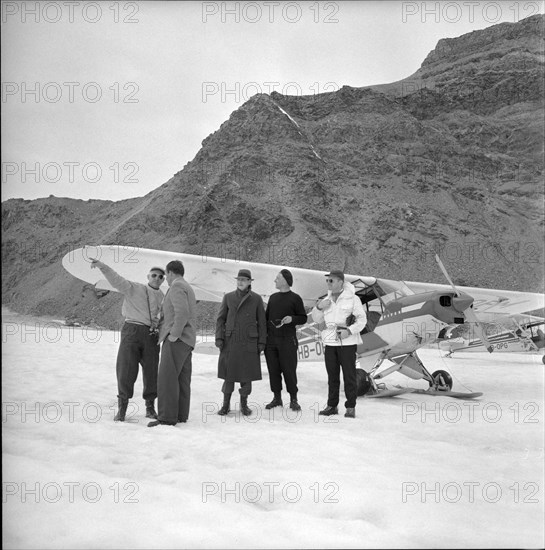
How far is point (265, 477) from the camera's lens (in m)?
3.12

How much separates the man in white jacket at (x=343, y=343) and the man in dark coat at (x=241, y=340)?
81cm

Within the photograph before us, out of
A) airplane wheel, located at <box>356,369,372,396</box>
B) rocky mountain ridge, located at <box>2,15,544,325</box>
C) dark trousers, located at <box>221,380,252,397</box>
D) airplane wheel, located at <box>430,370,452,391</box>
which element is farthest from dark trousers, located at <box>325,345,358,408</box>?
rocky mountain ridge, located at <box>2,15,544,325</box>

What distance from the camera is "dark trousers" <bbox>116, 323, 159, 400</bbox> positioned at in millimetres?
4961

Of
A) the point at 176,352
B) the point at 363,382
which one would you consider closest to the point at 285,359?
the point at 176,352

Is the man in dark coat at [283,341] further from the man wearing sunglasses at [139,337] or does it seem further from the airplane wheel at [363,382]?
the airplane wheel at [363,382]

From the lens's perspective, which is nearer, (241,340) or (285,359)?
(241,340)

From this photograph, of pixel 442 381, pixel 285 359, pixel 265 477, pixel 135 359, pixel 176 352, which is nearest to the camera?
pixel 265 477

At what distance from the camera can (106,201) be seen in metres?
67.9

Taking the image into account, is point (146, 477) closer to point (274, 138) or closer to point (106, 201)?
point (274, 138)

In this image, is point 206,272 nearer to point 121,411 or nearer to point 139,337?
point 139,337

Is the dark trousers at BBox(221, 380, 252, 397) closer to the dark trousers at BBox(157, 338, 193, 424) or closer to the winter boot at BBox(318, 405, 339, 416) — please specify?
the dark trousers at BBox(157, 338, 193, 424)

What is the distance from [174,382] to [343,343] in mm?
1988

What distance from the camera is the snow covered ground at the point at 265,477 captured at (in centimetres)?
217

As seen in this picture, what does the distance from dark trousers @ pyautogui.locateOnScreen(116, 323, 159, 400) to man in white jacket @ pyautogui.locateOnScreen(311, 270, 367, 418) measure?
199cm
